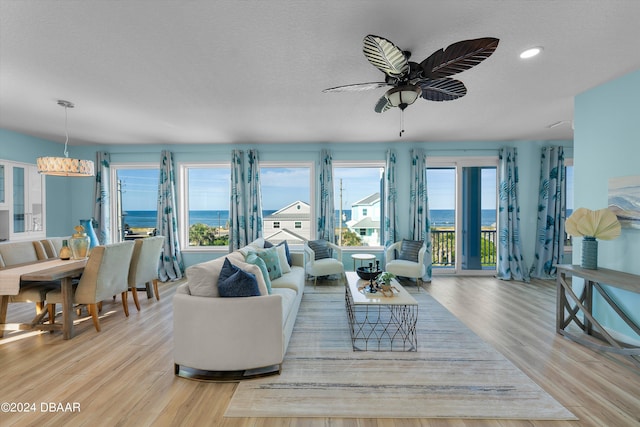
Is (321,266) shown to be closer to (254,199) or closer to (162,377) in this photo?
(254,199)

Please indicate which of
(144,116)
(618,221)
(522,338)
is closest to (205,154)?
(144,116)

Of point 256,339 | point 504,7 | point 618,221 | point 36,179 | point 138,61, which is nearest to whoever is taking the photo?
point 504,7

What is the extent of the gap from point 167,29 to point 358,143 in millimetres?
4095

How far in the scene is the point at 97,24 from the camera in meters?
2.06

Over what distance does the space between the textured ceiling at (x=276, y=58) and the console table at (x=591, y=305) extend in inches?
77.8

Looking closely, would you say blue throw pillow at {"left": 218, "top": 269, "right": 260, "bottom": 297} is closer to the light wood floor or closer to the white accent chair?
the light wood floor

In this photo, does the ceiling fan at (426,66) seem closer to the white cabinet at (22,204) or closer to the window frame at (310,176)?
the window frame at (310,176)

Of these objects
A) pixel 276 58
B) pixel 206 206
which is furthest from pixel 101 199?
pixel 276 58

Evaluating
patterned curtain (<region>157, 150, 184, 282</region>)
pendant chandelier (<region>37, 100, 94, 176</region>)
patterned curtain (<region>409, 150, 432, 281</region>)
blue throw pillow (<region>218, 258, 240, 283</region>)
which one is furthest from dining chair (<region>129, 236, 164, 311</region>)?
patterned curtain (<region>409, 150, 432, 281</region>)

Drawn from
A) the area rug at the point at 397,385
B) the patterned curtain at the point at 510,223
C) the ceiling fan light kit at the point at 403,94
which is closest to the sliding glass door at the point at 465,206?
the patterned curtain at the point at 510,223

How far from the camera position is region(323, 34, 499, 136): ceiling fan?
173 centimetres

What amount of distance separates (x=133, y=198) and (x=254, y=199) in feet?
8.80

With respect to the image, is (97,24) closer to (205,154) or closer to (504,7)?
(504,7)

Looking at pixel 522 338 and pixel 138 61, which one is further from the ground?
pixel 138 61
